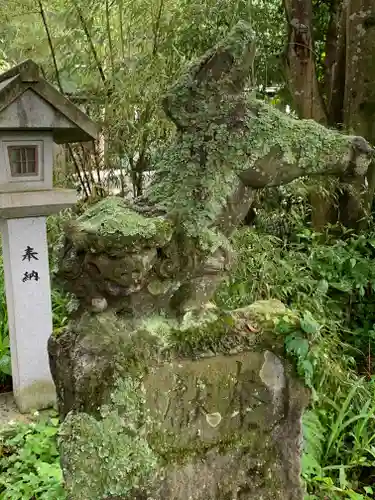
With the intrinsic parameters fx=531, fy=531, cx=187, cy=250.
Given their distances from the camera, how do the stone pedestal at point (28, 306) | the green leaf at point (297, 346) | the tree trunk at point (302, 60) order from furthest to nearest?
1. the tree trunk at point (302, 60)
2. the stone pedestal at point (28, 306)
3. the green leaf at point (297, 346)

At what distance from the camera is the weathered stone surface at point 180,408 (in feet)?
4.28

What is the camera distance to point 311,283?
323 centimetres

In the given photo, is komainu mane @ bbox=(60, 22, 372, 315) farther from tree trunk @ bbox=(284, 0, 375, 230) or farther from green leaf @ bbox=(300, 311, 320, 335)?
tree trunk @ bbox=(284, 0, 375, 230)

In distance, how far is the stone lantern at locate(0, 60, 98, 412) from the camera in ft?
8.89

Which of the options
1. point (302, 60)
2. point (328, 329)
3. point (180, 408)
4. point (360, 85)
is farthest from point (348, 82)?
point (180, 408)

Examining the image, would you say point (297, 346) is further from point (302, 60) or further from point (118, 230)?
point (302, 60)

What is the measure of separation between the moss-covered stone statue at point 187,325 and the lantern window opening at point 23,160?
5.15ft

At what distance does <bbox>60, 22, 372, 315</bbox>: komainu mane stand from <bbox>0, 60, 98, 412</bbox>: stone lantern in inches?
60.3

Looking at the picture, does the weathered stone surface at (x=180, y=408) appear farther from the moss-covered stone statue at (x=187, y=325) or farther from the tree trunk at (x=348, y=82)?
the tree trunk at (x=348, y=82)

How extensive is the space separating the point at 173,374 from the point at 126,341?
17cm

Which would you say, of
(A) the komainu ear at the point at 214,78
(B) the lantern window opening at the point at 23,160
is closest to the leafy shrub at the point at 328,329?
(A) the komainu ear at the point at 214,78

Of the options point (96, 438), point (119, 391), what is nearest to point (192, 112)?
point (119, 391)

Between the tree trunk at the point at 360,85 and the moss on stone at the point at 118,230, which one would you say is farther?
the tree trunk at the point at 360,85

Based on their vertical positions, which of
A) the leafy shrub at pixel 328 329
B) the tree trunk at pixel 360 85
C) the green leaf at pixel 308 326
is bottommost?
the leafy shrub at pixel 328 329
